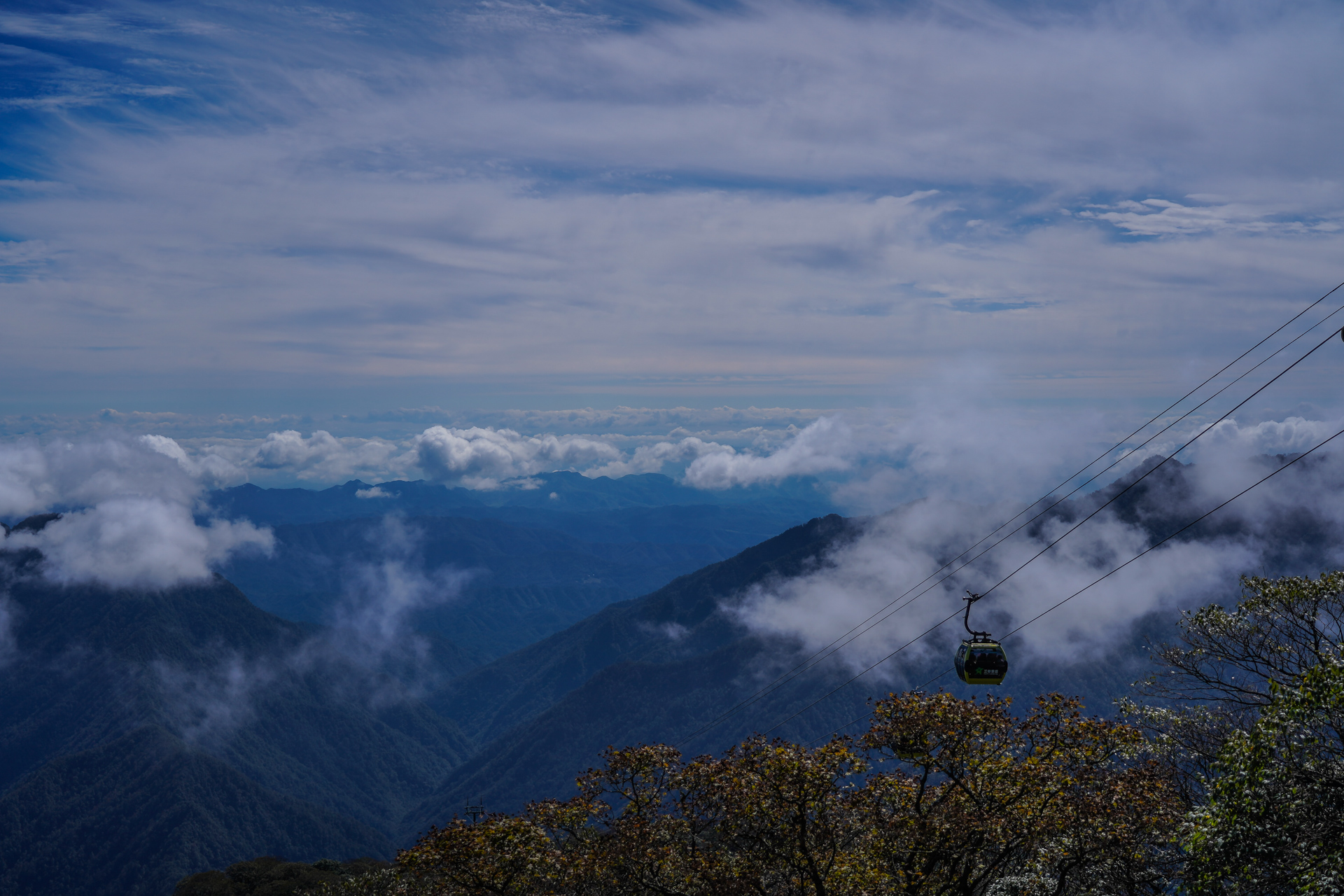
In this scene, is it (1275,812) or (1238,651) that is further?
(1238,651)

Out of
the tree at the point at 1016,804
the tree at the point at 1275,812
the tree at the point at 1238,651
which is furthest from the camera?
the tree at the point at 1238,651

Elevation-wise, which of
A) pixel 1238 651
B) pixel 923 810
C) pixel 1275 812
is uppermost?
pixel 1275 812

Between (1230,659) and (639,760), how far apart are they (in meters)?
21.9

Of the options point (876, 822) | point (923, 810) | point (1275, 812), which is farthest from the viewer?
point (923, 810)

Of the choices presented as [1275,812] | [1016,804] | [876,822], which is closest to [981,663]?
[1016,804]

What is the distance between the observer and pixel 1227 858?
16734mm

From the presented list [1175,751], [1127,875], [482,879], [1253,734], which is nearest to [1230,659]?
[1175,751]

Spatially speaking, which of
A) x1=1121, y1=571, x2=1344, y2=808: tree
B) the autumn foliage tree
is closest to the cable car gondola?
the autumn foliage tree

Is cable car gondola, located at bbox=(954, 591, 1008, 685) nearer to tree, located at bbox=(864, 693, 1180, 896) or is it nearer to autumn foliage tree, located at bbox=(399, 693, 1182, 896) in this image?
tree, located at bbox=(864, 693, 1180, 896)

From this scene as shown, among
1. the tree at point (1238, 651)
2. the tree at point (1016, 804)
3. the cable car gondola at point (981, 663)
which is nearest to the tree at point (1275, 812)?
the tree at point (1016, 804)

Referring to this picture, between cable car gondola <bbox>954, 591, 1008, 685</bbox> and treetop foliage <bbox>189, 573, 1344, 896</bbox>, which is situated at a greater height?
cable car gondola <bbox>954, 591, 1008, 685</bbox>

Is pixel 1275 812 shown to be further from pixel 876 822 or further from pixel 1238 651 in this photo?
pixel 1238 651

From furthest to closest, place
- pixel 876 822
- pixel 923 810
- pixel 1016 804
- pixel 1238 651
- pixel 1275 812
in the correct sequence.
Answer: pixel 1238 651 < pixel 923 810 < pixel 876 822 < pixel 1016 804 < pixel 1275 812

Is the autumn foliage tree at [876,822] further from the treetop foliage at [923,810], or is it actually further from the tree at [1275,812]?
the tree at [1275,812]
